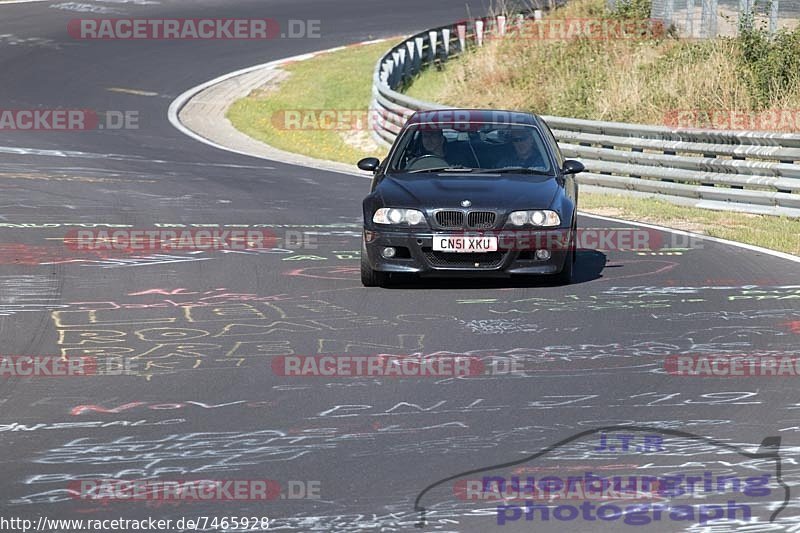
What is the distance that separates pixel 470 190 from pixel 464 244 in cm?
59

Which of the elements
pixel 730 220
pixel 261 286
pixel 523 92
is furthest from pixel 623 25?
pixel 261 286

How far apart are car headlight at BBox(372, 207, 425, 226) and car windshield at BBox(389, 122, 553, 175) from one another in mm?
977

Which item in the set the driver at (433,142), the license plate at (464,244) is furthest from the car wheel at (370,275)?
the driver at (433,142)

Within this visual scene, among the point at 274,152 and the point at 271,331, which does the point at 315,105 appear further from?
the point at 271,331

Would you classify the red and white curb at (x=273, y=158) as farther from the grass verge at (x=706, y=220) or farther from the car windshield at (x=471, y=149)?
the car windshield at (x=471, y=149)

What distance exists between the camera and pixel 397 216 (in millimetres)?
11852

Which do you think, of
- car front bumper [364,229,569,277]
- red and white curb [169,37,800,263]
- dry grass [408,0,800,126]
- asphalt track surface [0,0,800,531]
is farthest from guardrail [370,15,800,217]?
car front bumper [364,229,569,277]

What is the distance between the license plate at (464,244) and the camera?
1167cm

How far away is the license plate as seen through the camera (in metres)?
11.7

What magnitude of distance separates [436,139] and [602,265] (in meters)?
2.07

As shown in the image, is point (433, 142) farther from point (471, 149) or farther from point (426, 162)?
point (471, 149)

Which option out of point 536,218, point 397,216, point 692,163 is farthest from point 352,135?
point 536,218

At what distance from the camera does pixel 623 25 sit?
31125mm

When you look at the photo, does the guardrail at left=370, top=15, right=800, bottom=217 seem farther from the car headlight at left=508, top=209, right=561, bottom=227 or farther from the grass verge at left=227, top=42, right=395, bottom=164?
the car headlight at left=508, top=209, right=561, bottom=227
